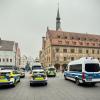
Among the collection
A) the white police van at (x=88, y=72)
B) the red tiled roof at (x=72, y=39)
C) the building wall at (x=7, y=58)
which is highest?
the red tiled roof at (x=72, y=39)

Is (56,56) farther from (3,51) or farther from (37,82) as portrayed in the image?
(37,82)

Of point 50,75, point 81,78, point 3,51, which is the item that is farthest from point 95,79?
point 3,51

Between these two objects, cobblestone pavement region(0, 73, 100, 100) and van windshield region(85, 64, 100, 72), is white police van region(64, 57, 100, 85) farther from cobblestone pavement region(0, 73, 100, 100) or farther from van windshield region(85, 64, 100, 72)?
cobblestone pavement region(0, 73, 100, 100)

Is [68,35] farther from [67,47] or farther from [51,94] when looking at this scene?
[51,94]

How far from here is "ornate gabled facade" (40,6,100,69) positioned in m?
74.4

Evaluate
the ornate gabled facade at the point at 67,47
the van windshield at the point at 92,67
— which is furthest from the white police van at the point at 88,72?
the ornate gabled facade at the point at 67,47

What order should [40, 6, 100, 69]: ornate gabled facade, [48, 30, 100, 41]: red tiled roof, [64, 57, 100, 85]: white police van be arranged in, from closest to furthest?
[64, 57, 100, 85]: white police van, [40, 6, 100, 69]: ornate gabled facade, [48, 30, 100, 41]: red tiled roof

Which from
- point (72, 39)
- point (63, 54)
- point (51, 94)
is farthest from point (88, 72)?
point (72, 39)

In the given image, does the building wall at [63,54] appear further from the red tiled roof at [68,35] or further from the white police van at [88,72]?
the white police van at [88,72]

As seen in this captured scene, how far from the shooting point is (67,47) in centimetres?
7606

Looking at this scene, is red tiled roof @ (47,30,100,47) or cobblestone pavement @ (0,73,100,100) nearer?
cobblestone pavement @ (0,73,100,100)

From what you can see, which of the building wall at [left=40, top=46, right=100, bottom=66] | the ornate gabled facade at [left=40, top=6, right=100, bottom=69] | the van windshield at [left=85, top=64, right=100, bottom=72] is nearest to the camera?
the van windshield at [left=85, top=64, right=100, bottom=72]

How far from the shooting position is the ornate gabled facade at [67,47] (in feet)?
244

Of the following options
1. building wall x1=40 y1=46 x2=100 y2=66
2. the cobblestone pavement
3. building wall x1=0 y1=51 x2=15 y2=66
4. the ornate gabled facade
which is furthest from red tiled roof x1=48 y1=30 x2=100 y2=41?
the cobblestone pavement
